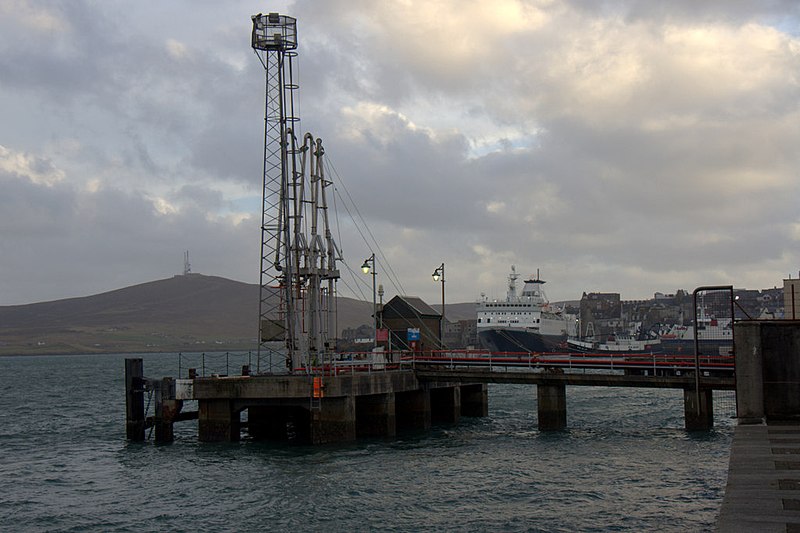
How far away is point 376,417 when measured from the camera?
43250 millimetres

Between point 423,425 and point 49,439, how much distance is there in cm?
2179

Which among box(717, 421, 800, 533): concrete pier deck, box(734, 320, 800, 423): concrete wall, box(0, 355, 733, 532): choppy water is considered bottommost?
box(0, 355, 733, 532): choppy water

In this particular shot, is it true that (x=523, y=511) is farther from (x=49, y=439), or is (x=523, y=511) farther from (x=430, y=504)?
(x=49, y=439)

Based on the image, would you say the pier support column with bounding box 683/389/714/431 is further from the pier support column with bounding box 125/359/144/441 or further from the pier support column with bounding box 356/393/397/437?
the pier support column with bounding box 125/359/144/441

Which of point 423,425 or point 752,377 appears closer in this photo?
point 752,377

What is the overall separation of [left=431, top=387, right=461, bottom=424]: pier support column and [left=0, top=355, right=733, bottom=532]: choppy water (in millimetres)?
2963

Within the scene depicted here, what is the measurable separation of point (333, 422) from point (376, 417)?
Answer: 11.7ft

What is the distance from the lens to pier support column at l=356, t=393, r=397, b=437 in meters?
43.0

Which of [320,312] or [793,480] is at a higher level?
[320,312]

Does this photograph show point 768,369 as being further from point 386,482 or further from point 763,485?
point 386,482

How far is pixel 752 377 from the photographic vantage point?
28.2 m

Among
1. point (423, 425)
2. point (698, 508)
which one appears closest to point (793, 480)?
point (698, 508)

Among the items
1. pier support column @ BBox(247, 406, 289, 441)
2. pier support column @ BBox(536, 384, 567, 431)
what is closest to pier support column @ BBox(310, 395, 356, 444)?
pier support column @ BBox(247, 406, 289, 441)

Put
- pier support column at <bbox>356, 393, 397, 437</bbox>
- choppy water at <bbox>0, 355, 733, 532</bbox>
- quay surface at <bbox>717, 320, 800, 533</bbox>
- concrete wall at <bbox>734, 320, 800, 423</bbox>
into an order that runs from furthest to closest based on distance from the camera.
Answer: pier support column at <bbox>356, 393, 397, 437</bbox> → concrete wall at <bbox>734, 320, 800, 423</bbox> → choppy water at <bbox>0, 355, 733, 532</bbox> → quay surface at <bbox>717, 320, 800, 533</bbox>
